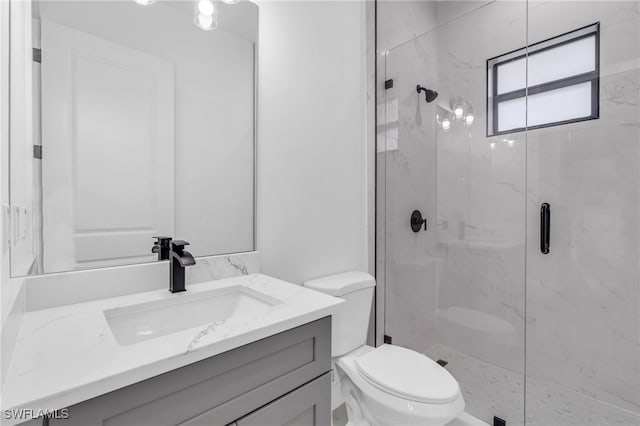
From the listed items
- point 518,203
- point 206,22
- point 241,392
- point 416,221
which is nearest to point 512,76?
point 518,203

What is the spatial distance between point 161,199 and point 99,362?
0.64 m

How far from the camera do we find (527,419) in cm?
170

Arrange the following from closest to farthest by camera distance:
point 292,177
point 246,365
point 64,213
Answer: point 246,365 < point 64,213 < point 292,177

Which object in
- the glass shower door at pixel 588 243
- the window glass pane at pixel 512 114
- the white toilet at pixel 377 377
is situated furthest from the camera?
the window glass pane at pixel 512 114

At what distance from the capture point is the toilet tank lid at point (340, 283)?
1.42 metres

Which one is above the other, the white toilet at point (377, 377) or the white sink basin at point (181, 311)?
the white sink basin at point (181, 311)

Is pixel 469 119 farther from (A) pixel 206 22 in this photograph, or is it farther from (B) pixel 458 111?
(A) pixel 206 22

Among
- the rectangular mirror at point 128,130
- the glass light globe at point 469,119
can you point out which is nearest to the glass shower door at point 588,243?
the glass light globe at point 469,119

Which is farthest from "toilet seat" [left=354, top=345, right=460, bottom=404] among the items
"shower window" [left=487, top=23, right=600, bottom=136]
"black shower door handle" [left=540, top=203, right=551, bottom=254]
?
"shower window" [left=487, top=23, right=600, bottom=136]

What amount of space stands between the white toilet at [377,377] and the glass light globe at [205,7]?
3.81 ft

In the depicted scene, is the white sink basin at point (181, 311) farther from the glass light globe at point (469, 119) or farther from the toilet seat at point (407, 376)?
the glass light globe at point (469, 119)

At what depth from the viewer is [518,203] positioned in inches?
72.4

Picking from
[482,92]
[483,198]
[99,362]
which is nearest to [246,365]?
[99,362]

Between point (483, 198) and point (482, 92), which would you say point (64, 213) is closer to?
point (483, 198)
